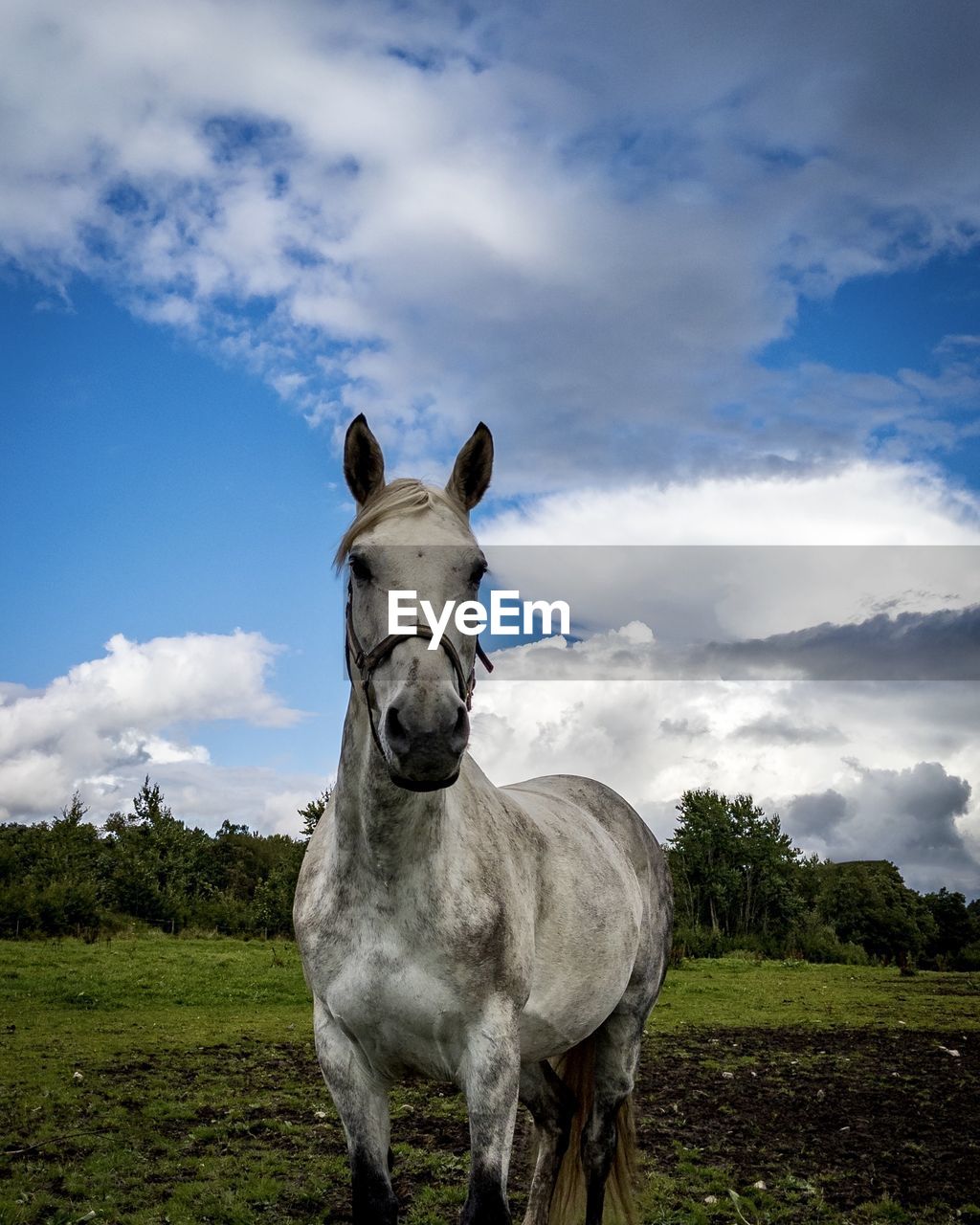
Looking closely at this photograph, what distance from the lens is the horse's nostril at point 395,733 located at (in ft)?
8.90

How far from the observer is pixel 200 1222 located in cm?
567

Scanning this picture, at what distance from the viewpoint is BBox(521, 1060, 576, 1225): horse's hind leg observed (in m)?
5.06

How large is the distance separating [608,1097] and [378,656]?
12.3 ft

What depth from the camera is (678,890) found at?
52906 mm

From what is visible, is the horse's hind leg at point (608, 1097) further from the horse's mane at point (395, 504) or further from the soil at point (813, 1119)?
the horse's mane at point (395, 504)

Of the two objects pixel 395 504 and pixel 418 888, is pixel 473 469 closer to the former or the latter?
pixel 395 504

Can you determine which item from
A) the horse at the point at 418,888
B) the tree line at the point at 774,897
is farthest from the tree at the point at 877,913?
the horse at the point at 418,888

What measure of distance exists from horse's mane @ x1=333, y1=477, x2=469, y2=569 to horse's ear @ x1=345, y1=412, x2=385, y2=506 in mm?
55

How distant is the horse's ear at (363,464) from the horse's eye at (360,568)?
50 cm

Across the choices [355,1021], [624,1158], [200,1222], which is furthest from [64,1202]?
[355,1021]

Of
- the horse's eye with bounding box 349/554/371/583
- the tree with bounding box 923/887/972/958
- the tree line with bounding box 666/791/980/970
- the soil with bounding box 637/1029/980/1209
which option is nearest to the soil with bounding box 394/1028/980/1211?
the soil with bounding box 637/1029/980/1209

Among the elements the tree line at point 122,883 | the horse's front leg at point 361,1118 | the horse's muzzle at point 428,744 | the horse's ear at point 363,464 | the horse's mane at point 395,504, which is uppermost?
the horse's ear at point 363,464

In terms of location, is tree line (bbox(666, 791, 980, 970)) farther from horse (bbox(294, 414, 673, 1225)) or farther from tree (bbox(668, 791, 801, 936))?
horse (bbox(294, 414, 673, 1225))

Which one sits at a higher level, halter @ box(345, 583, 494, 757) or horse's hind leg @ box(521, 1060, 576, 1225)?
halter @ box(345, 583, 494, 757)
